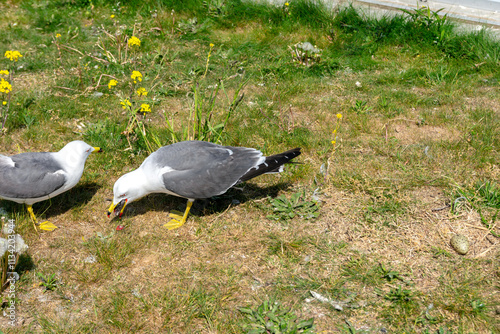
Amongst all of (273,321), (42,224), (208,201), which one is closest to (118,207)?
(42,224)

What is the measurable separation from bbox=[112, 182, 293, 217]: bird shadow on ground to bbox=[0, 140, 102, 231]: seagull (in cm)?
67

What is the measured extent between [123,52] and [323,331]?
203 inches

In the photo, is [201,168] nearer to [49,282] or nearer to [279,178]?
[279,178]

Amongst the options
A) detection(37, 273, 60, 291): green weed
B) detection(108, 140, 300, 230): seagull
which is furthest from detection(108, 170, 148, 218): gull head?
detection(37, 273, 60, 291): green weed

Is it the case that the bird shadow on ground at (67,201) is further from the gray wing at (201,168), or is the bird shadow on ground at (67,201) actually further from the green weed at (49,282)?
the gray wing at (201,168)

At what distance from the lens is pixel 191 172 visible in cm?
368

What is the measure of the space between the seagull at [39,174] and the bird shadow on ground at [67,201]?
7.6 inches

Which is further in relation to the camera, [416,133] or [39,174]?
[416,133]

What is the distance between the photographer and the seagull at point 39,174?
3.49 m

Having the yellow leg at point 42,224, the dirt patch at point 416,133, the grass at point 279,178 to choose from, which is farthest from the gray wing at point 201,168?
the dirt patch at point 416,133

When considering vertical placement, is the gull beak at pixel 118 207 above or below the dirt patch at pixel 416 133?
below

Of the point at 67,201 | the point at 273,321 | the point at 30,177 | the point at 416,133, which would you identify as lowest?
the point at 67,201

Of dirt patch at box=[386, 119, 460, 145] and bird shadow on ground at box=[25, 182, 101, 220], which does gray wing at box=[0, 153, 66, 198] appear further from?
dirt patch at box=[386, 119, 460, 145]

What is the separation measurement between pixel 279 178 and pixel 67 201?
208 cm
